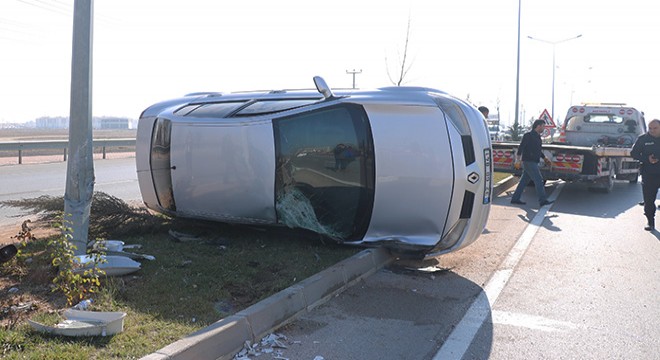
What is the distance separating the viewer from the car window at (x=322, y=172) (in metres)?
7.06

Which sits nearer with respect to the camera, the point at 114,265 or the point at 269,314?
the point at 269,314

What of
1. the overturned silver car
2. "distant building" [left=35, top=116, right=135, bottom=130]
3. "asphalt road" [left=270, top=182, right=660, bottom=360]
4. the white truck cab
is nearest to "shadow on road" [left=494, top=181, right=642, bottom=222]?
the white truck cab

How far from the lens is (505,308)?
235 inches

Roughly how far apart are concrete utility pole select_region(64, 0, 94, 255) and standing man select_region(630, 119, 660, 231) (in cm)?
873

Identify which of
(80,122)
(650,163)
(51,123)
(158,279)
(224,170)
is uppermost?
(51,123)

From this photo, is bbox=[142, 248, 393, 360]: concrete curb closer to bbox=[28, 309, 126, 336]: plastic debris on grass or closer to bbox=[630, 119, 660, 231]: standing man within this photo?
bbox=[28, 309, 126, 336]: plastic debris on grass

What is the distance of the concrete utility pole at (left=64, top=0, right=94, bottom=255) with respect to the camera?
5695 millimetres

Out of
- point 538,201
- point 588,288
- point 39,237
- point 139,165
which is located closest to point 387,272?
point 588,288

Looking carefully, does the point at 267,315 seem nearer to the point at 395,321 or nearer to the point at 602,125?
the point at 395,321

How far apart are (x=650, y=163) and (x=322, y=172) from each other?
6.25 metres

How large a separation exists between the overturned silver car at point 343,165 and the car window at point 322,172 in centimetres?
1

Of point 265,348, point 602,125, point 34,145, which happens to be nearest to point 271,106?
point 265,348

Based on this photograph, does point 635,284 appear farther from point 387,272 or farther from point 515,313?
point 387,272

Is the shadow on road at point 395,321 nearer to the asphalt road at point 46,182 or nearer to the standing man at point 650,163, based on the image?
the standing man at point 650,163
